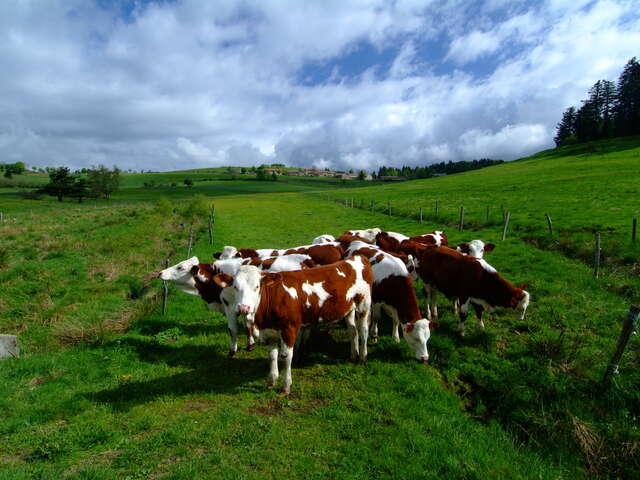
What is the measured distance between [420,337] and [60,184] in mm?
93229

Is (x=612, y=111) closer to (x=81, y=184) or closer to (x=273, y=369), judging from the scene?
(x=273, y=369)

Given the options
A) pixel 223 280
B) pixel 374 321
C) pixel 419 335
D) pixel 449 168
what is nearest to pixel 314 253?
pixel 374 321

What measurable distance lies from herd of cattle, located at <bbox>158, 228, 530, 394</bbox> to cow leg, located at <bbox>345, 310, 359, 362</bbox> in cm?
2

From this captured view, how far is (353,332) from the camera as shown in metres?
7.02

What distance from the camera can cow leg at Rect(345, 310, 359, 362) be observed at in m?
6.96

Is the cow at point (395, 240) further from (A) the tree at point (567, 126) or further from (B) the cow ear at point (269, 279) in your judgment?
(A) the tree at point (567, 126)

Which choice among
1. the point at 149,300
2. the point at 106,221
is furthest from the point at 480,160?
the point at 149,300

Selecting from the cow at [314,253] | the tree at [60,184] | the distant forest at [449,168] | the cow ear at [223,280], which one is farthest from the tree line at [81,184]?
the distant forest at [449,168]

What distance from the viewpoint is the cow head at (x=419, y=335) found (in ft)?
21.8

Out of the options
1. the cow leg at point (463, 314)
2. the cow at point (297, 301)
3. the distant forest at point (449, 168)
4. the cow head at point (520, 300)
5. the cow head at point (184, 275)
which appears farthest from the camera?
the distant forest at point (449, 168)

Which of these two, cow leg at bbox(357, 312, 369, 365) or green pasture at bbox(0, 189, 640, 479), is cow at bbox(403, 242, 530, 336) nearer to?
green pasture at bbox(0, 189, 640, 479)

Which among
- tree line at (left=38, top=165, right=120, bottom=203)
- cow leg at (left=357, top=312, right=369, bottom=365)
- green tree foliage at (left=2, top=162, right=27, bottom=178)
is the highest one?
green tree foliage at (left=2, top=162, right=27, bottom=178)

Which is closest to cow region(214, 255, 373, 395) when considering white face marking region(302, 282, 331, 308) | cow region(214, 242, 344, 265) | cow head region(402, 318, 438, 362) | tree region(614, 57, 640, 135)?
white face marking region(302, 282, 331, 308)

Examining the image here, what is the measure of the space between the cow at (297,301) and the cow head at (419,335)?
36.6 inches
